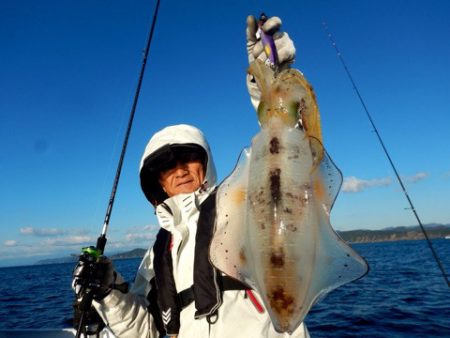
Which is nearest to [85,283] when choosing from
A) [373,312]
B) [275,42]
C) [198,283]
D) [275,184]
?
[198,283]

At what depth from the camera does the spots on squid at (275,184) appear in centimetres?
227

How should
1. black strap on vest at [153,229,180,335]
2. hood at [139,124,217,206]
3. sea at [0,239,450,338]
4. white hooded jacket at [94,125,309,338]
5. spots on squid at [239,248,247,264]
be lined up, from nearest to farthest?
spots on squid at [239,248,247,264] < white hooded jacket at [94,125,309,338] < black strap on vest at [153,229,180,335] < hood at [139,124,217,206] < sea at [0,239,450,338]

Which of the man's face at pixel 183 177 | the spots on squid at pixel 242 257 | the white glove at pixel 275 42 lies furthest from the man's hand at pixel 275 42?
the spots on squid at pixel 242 257

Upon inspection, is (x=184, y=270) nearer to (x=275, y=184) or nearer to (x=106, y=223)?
(x=106, y=223)

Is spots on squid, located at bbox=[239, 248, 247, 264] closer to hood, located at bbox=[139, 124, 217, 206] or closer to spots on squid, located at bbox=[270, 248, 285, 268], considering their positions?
spots on squid, located at bbox=[270, 248, 285, 268]

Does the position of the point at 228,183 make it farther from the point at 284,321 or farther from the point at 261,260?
the point at 284,321

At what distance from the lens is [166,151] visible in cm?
450

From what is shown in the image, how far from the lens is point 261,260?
2.21m

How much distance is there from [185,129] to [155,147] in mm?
495

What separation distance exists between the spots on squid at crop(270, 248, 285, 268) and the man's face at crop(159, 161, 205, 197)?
251cm

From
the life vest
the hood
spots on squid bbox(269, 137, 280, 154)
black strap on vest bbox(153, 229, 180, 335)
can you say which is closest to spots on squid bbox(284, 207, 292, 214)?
spots on squid bbox(269, 137, 280, 154)

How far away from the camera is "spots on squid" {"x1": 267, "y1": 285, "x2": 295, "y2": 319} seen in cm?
215

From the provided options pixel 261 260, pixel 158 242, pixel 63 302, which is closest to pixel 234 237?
pixel 261 260

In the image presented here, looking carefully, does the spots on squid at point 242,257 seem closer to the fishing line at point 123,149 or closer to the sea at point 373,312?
the fishing line at point 123,149
